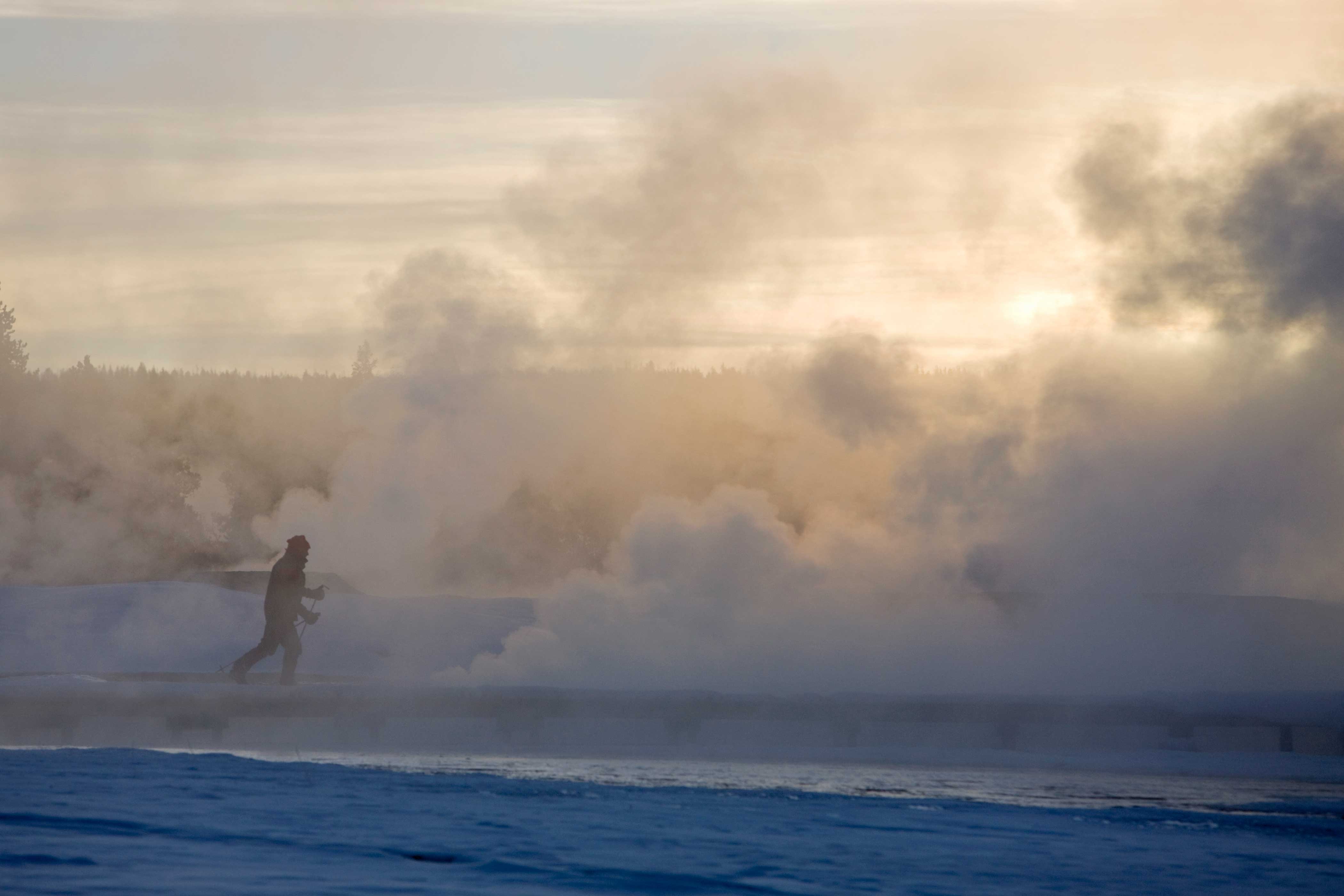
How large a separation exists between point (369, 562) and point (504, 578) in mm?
11166

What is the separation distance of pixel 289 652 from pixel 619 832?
10.1 m

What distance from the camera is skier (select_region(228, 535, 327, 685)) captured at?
19875 mm

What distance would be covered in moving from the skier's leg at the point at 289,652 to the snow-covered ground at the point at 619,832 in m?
4.99

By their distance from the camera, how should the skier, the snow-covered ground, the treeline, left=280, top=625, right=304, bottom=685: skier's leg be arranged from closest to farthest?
the snow-covered ground, left=280, top=625, right=304, bottom=685: skier's leg, the skier, the treeline

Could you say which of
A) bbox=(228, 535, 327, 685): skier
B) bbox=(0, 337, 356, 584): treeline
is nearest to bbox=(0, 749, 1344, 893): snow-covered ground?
bbox=(228, 535, 327, 685): skier

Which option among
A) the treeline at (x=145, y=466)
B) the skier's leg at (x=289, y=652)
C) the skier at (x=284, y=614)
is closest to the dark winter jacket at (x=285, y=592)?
the skier at (x=284, y=614)

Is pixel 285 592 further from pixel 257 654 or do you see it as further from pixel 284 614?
pixel 257 654

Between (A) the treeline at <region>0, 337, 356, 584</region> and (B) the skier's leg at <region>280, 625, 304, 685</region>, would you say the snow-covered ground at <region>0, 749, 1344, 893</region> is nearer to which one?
(B) the skier's leg at <region>280, 625, 304, 685</region>

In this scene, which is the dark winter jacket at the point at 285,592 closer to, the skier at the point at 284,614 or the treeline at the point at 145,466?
the skier at the point at 284,614

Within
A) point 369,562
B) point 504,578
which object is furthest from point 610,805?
point 504,578

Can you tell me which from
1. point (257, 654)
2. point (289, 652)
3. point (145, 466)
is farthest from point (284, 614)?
point (145, 466)

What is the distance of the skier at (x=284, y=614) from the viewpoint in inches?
782

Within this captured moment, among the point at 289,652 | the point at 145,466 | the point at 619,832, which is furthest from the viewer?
the point at 145,466

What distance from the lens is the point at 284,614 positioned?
19969 mm
